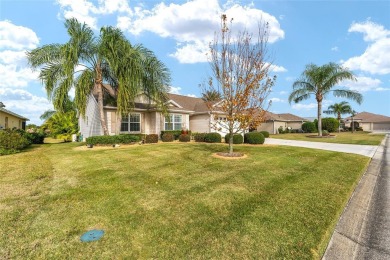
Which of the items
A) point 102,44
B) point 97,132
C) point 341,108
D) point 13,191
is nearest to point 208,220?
point 13,191

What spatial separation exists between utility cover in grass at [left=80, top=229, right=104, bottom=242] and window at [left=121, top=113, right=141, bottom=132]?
16.3 m

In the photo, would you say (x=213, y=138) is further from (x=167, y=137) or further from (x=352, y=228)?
(x=352, y=228)

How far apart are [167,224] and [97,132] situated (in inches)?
680

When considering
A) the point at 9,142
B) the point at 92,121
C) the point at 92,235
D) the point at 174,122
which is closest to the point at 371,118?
the point at 174,122

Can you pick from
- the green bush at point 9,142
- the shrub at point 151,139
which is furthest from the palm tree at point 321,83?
the green bush at point 9,142

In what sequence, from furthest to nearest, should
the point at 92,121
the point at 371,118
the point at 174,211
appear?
the point at 371,118 → the point at 92,121 → the point at 174,211

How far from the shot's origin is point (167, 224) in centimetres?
395

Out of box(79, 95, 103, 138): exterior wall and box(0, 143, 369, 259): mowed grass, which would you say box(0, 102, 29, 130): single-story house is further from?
box(0, 143, 369, 259): mowed grass

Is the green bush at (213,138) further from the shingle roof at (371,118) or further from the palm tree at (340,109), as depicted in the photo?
the shingle roof at (371,118)

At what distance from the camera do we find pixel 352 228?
13.1 ft

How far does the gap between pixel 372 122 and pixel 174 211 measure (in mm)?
69851

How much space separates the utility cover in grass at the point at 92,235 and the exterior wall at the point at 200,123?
1953cm

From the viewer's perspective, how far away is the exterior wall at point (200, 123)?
23.3 m

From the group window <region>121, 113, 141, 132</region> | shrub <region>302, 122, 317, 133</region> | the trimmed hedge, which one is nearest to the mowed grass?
the trimmed hedge
